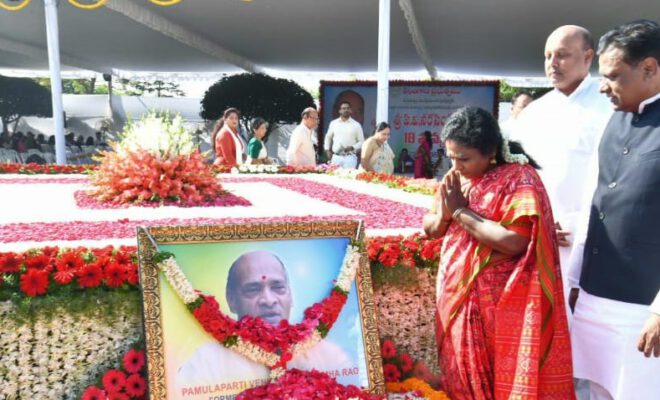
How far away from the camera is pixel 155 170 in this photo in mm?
4711

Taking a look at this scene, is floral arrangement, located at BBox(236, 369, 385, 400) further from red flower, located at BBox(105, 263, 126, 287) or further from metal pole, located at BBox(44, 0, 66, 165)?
metal pole, located at BBox(44, 0, 66, 165)

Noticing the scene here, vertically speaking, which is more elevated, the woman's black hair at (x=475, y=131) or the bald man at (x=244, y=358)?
the woman's black hair at (x=475, y=131)

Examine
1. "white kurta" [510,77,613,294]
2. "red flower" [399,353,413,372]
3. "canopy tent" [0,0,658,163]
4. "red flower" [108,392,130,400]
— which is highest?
"canopy tent" [0,0,658,163]

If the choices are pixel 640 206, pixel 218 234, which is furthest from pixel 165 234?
pixel 640 206

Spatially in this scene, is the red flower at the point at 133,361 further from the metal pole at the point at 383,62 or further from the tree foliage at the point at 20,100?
the tree foliage at the point at 20,100

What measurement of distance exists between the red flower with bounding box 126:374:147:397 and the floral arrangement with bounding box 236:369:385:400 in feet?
1.26

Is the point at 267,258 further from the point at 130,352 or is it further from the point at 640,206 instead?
the point at 640,206

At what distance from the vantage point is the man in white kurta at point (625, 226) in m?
1.81

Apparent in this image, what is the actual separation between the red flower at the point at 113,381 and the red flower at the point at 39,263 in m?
0.45

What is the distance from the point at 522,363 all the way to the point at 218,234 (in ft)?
3.76

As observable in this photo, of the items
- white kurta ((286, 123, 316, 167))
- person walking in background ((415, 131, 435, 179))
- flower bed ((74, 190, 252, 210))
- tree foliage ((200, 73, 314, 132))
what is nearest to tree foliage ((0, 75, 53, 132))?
tree foliage ((200, 73, 314, 132))

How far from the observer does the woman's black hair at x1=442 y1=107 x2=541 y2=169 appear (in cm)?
189

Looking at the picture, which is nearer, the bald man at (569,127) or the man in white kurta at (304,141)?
the bald man at (569,127)

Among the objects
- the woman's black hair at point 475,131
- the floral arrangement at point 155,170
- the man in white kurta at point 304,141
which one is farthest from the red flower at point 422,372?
the man in white kurta at point 304,141
